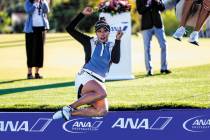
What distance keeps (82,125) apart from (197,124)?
4.83ft

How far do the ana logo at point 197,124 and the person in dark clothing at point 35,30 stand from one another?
576 centimetres

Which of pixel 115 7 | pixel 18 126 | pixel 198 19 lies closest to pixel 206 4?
pixel 198 19

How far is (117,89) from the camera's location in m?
12.3

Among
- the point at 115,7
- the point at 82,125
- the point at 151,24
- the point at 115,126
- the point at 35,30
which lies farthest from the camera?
the point at 35,30

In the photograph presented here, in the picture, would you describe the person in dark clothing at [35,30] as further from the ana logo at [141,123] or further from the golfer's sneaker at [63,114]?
the ana logo at [141,123]

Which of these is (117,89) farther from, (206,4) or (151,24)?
(206,4)

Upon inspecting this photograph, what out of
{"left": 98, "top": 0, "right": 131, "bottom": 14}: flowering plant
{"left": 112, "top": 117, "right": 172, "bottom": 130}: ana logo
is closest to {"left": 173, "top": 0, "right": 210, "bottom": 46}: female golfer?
{"left": 112, "top": 117, "right": 172, "bottom": 130}: ana logo

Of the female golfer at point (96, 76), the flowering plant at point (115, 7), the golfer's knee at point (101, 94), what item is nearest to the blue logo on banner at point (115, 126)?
the female golfer at point (96, 76)

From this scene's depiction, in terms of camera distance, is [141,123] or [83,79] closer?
[141,123]

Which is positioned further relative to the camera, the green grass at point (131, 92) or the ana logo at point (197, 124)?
the green grass at point (131, 92)

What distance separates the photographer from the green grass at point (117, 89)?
34.3ft

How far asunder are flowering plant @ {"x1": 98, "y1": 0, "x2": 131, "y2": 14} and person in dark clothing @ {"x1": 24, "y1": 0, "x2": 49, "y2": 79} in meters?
1.17

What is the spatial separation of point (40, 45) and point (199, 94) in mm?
4319

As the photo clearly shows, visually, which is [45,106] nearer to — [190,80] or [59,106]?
[59,106]
